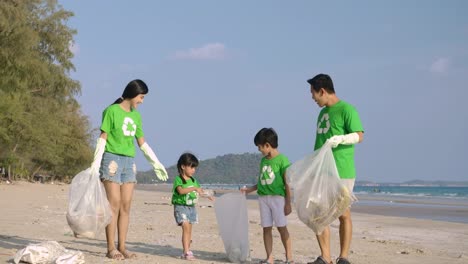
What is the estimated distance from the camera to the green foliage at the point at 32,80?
21781mm

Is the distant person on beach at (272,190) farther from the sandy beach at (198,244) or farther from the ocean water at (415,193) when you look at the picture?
the ocean water at (415,193)

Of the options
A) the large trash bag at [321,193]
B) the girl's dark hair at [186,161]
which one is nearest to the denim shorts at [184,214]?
the girl's dark hair at [186,161]

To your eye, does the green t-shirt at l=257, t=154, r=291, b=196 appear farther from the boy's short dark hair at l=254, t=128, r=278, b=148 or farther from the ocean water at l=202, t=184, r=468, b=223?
the ocean water at l=202, t=184, r=468, b=223

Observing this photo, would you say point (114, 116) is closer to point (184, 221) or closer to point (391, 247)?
point (184, 221)

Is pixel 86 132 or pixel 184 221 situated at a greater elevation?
pixel 86 132

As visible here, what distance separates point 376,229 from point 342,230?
6.86 m

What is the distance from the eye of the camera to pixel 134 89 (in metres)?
5.72

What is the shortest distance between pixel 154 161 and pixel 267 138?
1285mm

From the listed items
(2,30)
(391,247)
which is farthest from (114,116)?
(2,30)

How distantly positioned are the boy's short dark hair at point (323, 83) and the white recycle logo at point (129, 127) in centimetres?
180

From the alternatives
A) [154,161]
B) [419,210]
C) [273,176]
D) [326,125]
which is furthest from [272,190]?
[419,210]

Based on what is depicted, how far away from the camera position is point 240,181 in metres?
91.8

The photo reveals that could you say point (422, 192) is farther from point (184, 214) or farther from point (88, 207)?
point (88, 207)

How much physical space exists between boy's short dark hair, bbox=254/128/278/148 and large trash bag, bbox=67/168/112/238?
1500 mm
